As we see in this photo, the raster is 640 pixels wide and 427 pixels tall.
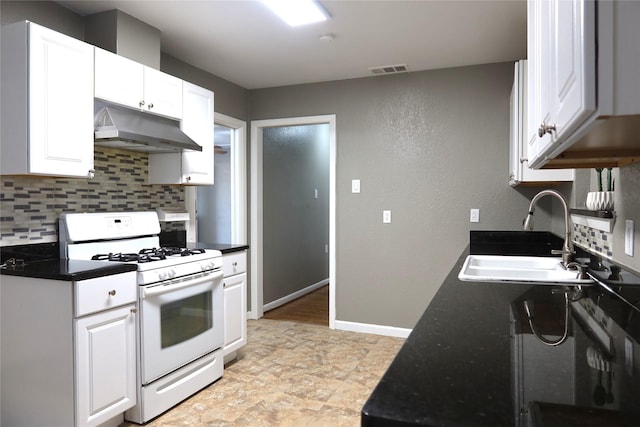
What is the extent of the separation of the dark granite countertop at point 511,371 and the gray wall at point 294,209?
Result: 138 inches

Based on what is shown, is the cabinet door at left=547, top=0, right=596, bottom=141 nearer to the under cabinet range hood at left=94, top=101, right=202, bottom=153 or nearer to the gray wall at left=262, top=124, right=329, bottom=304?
the under cabinet range hood at left=94, top=101, right=202, bottom=153

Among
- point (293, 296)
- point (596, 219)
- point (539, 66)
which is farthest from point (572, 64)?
point (293, 296)

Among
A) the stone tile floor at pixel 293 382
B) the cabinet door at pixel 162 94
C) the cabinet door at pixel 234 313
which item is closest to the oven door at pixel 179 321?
the cabinet door at pixel 234 313

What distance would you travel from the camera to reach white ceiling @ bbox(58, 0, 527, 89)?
8.32ft

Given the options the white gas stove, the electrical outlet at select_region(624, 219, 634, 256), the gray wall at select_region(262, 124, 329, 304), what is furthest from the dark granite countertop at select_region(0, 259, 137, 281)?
the gray wall at select_region(262, 124, 329, 304)

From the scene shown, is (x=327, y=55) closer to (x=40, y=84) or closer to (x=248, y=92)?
(x=248, y=92)

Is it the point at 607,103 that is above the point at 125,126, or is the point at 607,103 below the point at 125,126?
below

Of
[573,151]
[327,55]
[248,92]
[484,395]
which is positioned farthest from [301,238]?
[484,395]

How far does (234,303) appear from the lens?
3.09 metres

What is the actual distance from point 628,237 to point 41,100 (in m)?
2.50

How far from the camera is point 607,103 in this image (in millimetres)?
689

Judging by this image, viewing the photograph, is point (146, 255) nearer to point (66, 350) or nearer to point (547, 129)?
point (66, 350)

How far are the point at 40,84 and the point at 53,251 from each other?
90 centimetres

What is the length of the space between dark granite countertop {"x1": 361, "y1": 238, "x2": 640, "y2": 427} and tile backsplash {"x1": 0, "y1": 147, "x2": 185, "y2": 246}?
2.11 m
